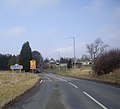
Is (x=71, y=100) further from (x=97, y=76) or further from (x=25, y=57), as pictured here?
(x=25, y=57)

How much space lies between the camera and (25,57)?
103 meters

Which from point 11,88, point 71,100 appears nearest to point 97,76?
point 11,88

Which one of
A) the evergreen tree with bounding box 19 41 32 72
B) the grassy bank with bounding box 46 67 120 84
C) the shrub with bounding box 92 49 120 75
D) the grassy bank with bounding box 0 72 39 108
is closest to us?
the grassy bank with bounding box 0 72 39 108

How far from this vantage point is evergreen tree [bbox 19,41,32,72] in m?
102

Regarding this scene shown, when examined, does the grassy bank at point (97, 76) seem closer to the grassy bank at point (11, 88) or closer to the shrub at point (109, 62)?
the shrub at point (109, 62)

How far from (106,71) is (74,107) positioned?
3104 centimetres

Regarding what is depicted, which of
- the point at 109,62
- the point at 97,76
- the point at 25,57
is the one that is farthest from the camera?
the point at 25,57

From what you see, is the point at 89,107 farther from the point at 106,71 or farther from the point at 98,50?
the point at 98,50

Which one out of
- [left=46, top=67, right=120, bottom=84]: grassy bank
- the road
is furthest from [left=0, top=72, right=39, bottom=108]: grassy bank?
[left=46, top=67, right=120, bottom=84]: grassy bank

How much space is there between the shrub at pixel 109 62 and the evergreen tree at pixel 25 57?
61266 millimetres

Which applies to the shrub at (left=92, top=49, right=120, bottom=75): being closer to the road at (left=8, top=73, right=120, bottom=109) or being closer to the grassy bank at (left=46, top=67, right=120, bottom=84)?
the grassy bank at (left=46, top=67, right=120, bottom=84)

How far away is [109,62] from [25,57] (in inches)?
2572

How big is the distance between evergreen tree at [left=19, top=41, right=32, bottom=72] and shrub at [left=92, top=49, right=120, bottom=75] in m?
61.3

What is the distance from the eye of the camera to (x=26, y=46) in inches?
4188
